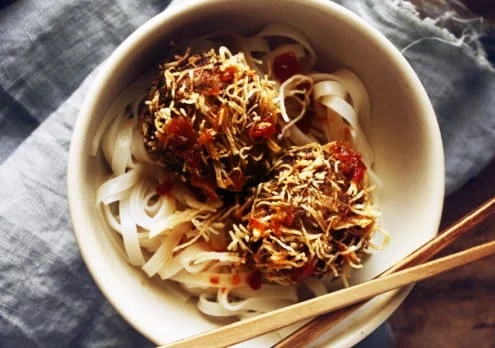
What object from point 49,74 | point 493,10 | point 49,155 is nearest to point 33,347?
point 49,155

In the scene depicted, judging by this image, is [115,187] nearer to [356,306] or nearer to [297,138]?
[297,138]

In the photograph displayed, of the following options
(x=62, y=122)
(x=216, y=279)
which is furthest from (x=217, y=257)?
(x=62, y=122)

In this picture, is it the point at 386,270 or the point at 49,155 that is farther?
the point at 49,155

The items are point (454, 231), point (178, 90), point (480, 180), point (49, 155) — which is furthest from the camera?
point (480, 180)

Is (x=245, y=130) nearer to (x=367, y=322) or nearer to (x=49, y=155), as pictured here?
(x=367, y=322)

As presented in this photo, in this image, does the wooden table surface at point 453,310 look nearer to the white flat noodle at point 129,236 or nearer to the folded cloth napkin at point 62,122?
the folded cloth napkin at point 62,122

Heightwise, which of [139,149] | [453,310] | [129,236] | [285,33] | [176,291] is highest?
[285,33]

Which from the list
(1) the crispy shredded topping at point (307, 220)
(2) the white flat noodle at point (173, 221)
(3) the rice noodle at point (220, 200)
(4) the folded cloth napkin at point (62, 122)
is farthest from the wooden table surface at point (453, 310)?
(2) the white flat noodle at point (173, 221)
